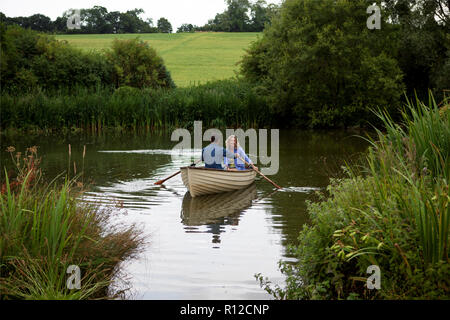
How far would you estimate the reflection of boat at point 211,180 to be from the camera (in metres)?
14.5

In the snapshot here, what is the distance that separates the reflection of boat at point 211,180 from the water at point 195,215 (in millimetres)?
253

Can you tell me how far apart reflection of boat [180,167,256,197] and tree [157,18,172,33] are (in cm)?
8312

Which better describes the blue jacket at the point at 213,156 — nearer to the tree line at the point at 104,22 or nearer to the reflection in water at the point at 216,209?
the reflection in water at the point at 216,209

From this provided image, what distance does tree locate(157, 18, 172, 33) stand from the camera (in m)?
97.0

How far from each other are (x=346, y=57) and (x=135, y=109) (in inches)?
465

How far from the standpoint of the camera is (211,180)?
14883mm

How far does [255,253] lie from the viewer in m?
9.36

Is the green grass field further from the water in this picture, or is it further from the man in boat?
the man in boat

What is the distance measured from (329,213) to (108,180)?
36.4 ft

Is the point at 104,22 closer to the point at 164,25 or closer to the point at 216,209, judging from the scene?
the point at 164,25
